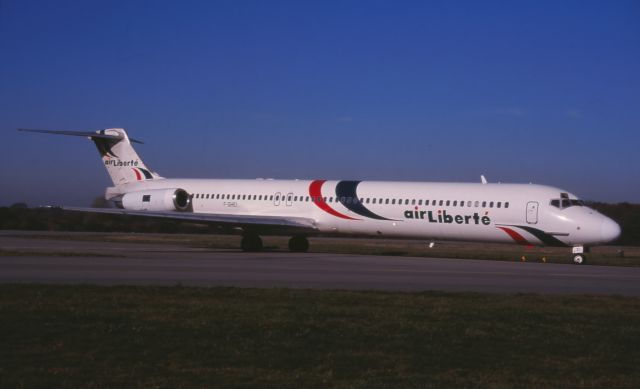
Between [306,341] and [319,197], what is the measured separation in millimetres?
21924

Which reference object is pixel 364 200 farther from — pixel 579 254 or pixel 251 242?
pixel 579 254

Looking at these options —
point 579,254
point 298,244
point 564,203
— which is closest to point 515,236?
point 564,203

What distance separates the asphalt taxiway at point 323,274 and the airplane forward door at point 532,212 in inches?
82.8

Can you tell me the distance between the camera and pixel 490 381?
7297 millimetres

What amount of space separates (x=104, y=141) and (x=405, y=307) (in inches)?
1067

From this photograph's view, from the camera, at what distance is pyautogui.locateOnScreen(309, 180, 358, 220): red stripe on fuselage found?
99.2ft

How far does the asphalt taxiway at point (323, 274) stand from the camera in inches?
633

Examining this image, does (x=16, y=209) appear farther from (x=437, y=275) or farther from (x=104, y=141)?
(x=437, y=275)

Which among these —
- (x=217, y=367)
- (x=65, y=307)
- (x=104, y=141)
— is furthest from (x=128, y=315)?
(x=104, y=141)

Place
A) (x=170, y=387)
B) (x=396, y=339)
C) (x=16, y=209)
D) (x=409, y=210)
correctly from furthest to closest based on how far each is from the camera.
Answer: (x=16, y=209) < (x=409, y=210) < (x=396, y=339) < (x=170, y=387)

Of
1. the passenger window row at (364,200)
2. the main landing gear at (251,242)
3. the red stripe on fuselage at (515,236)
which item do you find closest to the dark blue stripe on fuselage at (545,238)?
the red stripe on fuselage at (515,236)

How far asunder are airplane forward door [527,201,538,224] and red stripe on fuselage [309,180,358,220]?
681 cm

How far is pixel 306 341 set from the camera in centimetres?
907

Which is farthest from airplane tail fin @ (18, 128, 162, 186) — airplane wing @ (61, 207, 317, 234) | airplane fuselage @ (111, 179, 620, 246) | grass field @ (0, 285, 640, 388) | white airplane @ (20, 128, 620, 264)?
grass field @ (0, 285, 640, 388)
